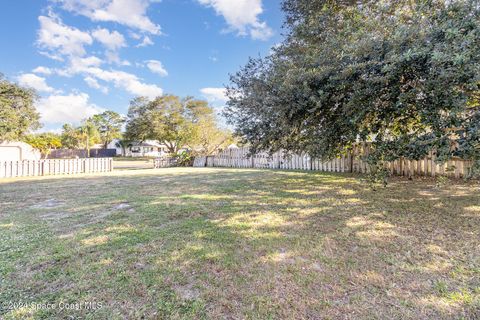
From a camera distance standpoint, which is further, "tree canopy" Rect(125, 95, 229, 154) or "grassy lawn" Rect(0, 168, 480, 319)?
"tree canopy" Rect(125, 95, 229, 154)

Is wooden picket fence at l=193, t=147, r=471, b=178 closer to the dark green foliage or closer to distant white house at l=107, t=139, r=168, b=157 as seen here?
the dark green foliage

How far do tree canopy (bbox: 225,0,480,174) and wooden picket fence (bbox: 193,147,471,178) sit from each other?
56 centimetres

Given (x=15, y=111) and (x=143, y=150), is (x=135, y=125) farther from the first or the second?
(x=143, y=150)

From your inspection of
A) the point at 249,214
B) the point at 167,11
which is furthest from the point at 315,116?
the point at 167,11

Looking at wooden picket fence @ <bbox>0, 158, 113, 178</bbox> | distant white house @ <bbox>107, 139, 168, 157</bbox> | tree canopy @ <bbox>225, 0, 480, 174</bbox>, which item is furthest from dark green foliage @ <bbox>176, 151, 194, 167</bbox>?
distant white house @ <bbox>107, 139, 168, 157</bbox>

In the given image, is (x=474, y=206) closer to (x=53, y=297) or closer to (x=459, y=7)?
(x=459, y=7)

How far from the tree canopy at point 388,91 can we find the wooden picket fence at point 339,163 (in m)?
0.56

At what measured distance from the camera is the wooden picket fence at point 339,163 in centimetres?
664

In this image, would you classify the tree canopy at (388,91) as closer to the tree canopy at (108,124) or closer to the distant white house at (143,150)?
the tree canopy at (108,124)

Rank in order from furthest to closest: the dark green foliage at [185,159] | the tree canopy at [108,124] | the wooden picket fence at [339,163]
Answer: the tree canopy at [108,124] < the dark green foliage at [185,159] < the wooden picket fence at [339,163]

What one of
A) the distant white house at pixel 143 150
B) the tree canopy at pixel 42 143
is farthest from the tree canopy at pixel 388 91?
the distant white house at pixel 143 150

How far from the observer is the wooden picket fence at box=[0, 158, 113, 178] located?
33.3 ft

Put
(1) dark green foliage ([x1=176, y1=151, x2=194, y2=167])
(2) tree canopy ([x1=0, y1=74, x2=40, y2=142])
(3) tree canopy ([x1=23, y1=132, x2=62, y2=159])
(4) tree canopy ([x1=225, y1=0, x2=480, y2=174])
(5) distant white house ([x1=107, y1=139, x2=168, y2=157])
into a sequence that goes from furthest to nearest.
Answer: (5) distant white house ([x1=107, y1=139, x2=168, y2=157]), (3) tree canopy ([x1=23, y1=132, x2=62, y2=159]), (1) dark green foliage ([x1=176, y1=151, x2=194, y2=167]), (2) tree canopy ([x1=0, y1=74, x2=40, y2=142]), (4) tree canopy ([x1=225, y1=0, x2=480, y2=174])

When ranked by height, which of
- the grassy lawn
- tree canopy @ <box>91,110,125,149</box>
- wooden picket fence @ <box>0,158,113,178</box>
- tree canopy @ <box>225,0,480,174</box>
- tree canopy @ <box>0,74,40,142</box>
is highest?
tree canopy @ <box>91,110,125,149</box>
